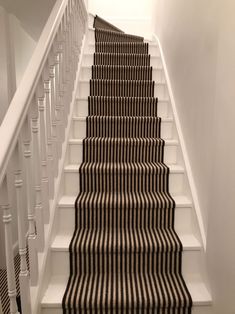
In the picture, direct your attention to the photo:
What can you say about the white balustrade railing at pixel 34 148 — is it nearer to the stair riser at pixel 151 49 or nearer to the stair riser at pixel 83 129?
the stair riser at pixel 83 129

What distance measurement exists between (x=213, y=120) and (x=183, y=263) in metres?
0.84

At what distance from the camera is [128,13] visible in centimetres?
501

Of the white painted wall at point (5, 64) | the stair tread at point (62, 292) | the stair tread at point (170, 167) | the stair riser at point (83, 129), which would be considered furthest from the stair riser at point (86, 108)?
the stair tread at point (62, 292)

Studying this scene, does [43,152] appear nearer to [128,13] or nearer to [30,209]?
[30,209]

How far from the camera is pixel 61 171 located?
191 cm

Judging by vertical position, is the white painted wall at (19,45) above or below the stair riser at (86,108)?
above

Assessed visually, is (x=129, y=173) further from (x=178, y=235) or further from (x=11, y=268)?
(x=11, y=268)

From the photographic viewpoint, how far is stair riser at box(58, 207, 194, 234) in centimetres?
182

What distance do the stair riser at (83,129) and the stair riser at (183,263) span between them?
1043mm

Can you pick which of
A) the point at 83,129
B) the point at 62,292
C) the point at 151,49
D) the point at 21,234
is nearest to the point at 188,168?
the point at 83,129

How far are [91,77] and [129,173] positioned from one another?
1.36 metres

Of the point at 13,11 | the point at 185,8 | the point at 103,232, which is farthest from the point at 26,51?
the point at 103,232

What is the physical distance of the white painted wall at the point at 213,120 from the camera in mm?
1254

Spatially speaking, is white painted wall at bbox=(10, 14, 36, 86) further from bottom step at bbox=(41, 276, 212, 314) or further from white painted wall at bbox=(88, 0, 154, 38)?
bottom step at bbox=(41, 276, 212, 314)
